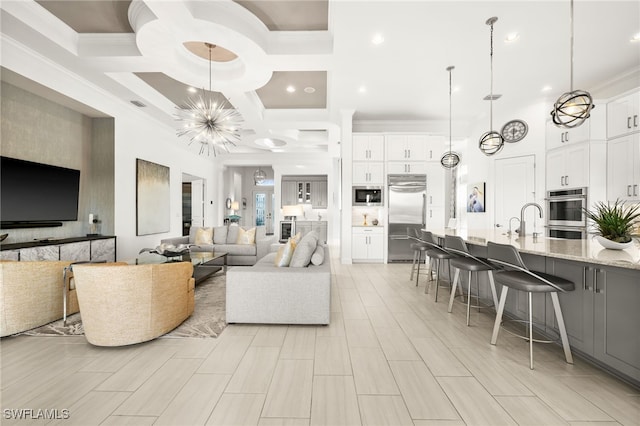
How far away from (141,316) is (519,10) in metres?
4.79

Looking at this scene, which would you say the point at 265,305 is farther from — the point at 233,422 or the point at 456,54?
the point at 456,54

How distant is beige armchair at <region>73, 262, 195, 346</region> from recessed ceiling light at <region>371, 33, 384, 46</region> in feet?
11.6

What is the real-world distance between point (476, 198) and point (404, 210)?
172 centimetres

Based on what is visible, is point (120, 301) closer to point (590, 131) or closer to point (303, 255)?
point (303, 255)

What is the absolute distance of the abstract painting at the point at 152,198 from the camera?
563 cm

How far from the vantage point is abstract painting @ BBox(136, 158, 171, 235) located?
563 cm

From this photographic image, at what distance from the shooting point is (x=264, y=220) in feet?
43.2

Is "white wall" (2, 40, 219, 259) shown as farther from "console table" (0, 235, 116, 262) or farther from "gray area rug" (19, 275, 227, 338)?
"gray area rug" (19, 275, 227, 338)

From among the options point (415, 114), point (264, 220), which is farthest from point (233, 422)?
point (264, 220)

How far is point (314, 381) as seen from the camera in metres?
1.85

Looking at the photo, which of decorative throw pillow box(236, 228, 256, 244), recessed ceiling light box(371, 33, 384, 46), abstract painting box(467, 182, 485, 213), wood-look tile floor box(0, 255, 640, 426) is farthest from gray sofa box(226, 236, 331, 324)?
abstract painting box(467, 182, 485, 213)

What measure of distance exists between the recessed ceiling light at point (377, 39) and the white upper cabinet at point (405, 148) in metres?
2.81

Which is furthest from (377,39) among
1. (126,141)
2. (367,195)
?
(126,141)

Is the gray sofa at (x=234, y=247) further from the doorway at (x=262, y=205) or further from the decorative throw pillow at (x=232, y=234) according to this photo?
the doorway at (x=262, y=205)
